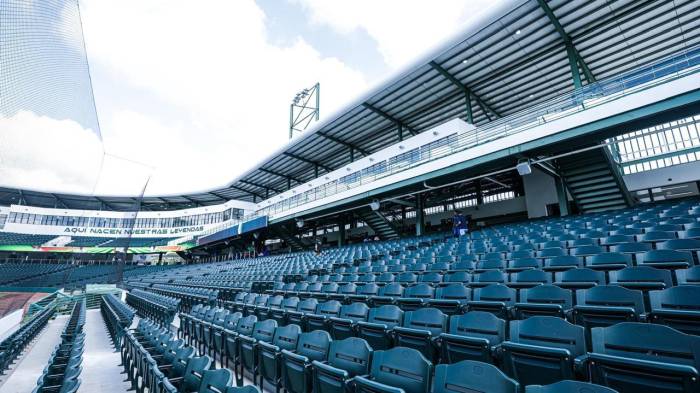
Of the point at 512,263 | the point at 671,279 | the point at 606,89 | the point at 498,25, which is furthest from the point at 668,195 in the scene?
the point at 671,279

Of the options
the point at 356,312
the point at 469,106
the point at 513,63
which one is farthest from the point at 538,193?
the point at 356,312

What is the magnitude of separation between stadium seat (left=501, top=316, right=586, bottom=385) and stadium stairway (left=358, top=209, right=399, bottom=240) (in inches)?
698

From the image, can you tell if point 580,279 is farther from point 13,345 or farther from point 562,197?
point 13,345

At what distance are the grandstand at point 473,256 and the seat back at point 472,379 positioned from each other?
0.05 ft

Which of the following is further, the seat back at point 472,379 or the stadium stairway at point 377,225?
the stadium stairway at point 377,225

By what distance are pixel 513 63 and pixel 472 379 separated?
15.8 meters

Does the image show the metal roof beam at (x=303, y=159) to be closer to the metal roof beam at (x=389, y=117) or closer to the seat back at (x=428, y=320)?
the metal roof beam at (x=389, y=117)

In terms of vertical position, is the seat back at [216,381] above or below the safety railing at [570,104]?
below

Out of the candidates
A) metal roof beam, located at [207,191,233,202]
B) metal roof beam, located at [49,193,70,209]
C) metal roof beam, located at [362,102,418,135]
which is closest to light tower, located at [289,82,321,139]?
metal roof beam, located at [362,102,418,135]

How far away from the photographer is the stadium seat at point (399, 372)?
7.74 ft

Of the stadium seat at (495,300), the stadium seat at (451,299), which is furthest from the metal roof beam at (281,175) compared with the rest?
the stadium seat at (495,300)

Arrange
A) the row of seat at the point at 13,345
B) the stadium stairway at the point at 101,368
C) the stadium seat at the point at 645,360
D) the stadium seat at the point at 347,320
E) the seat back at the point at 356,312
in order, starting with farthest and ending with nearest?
the row of seat at the point at 13,345
the stadium stairway at the point at 101,368
the seat back at the point at 356,312
the stadium seat at the point at 347,320
the stadium seat at the point at 645,360

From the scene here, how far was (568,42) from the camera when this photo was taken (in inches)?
511

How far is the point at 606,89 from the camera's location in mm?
9125
